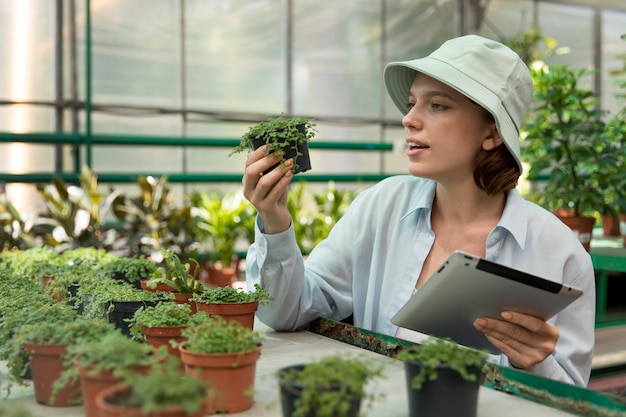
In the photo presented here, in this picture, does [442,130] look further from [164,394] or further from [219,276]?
[219,276]

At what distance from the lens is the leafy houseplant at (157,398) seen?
2.76 ft

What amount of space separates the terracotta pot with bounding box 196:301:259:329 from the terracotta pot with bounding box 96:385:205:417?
0.56 m

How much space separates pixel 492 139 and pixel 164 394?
1205mm

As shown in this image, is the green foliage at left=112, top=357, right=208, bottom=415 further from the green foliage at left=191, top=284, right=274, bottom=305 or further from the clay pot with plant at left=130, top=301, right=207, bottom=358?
the green foliage at left=191, top=284, right=274, bottom=305

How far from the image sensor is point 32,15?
633cm

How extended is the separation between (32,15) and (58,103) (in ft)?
2.54

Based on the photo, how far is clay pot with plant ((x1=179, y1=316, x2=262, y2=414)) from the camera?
1078 mm

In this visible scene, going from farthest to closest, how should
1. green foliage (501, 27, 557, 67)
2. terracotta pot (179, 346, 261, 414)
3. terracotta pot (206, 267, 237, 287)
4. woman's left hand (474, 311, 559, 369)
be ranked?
1. green foliage (501, 27, 557, 67)
2. terracotta pot (206, 267, 237, 287)
3. woman's left hand (474, 311, 559, 369)
4. terracotta pot (179, 346, 261, 414)

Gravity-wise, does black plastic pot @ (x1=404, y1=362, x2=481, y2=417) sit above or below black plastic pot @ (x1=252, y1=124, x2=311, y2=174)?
below

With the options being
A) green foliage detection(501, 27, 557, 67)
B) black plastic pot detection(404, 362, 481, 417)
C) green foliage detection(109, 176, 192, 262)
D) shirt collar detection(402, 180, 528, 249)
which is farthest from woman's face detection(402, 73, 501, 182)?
green foliage detection(501, 27, 557, 67)

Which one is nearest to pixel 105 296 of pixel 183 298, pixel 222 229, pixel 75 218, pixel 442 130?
pixel 183 298

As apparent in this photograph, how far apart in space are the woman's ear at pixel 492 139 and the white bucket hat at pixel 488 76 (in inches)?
1.8

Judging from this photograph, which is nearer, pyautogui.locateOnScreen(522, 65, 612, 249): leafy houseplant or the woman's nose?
the woman's nose

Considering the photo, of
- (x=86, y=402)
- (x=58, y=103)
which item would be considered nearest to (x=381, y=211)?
(x=86, y=402)
